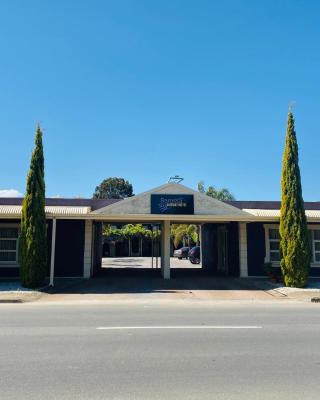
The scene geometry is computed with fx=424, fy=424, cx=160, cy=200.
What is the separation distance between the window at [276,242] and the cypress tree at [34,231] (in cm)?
1079

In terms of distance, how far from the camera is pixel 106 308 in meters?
12.4

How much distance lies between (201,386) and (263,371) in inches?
43.1

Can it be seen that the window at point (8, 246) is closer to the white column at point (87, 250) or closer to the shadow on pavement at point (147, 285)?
the shadow on pavement at point (147, 285)

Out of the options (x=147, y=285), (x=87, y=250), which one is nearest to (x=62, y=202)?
(x=87, y=250)

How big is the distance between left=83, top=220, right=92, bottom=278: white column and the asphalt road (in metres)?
9.25

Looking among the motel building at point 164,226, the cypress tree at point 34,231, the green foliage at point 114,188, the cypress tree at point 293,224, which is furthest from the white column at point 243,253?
the green foliage at point 114,188

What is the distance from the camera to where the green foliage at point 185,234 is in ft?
161

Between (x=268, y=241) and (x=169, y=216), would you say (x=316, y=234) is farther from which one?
(x=169, y=216)

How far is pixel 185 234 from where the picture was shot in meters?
50.9

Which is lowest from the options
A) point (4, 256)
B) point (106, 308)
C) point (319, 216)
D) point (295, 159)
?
point (106, 308)

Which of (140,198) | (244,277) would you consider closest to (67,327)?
(140,198)

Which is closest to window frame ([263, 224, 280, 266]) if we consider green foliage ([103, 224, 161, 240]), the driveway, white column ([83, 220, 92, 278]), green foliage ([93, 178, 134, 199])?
the driveway

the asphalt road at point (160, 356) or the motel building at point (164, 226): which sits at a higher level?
the motel building at point (164, 226)

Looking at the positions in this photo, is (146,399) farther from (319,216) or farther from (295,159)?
(319,216)
